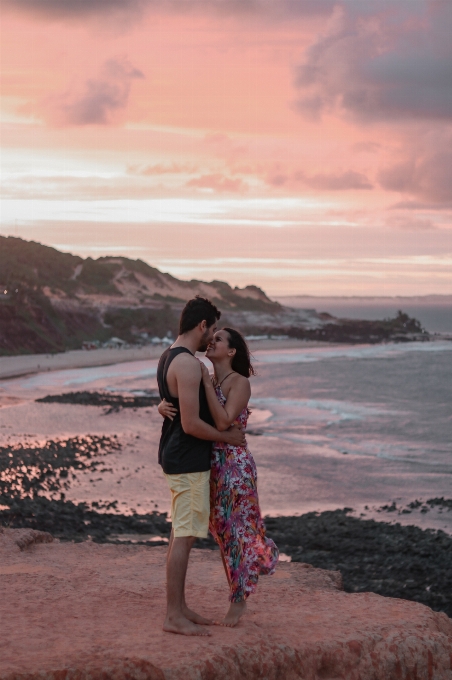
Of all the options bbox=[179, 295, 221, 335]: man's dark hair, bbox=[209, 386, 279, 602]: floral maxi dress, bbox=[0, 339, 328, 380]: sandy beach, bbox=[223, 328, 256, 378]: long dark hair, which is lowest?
bbox=[0, 339, 328, 380]: sandy beach

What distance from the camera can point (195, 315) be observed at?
5000 millimetres

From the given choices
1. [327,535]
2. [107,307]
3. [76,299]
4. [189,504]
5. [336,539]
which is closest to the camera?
[189,504]

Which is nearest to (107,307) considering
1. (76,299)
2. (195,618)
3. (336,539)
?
(76,299)

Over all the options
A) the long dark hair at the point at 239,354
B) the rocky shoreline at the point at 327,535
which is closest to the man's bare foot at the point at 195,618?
the long dark hair at the point at 239,354

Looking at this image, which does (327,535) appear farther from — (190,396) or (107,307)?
(107,307)

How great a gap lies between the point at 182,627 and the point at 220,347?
1820 millimetres

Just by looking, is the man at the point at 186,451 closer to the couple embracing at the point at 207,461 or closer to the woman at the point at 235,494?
the couple embracing at the point at 207,461

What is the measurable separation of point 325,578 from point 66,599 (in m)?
3.18

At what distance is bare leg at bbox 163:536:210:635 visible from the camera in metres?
4.90

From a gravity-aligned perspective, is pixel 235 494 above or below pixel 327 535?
above

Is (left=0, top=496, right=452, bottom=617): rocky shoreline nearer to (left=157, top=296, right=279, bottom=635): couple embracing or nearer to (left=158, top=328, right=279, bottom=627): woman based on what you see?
(left=158, top=328, right=279, bottom=627): woman

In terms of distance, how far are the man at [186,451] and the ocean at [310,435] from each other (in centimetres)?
974

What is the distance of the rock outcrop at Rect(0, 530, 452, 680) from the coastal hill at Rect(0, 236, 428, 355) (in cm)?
5208

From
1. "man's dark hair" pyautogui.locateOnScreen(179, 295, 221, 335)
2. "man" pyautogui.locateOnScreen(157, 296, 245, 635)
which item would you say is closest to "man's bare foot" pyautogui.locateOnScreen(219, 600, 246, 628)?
"man" pyautogui.locateOnScreen(157, 296, 245, 635)
